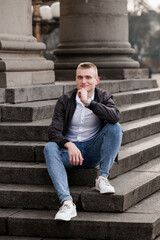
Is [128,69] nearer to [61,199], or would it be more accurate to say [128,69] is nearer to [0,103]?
[0,103]

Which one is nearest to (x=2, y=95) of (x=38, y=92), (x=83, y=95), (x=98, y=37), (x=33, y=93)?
(x=33, y=93)

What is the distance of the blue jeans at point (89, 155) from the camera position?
5.09 metres

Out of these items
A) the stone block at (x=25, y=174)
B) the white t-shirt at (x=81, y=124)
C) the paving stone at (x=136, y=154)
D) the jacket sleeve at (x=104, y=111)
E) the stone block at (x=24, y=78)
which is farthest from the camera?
the stone block at (x=24, y=78)

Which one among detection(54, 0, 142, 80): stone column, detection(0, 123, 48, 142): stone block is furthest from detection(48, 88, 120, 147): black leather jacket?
detection(54, 0, 142, 80): stone column

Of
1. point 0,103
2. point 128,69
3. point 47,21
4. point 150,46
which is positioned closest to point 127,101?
point 128,69

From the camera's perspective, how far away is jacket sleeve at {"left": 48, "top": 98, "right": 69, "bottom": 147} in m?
5.24

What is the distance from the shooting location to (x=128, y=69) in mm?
11242

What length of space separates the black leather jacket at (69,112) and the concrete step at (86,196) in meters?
0.57

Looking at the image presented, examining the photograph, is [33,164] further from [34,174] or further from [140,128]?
[140,128]

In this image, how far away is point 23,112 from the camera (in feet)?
22.0

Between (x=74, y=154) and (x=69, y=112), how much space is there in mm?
528

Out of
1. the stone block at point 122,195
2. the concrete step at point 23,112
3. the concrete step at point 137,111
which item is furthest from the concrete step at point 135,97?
the stone block at point 122,195

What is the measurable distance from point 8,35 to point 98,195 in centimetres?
331

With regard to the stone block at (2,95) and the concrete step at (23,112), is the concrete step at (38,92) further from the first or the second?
the concrete step at (23,112)
